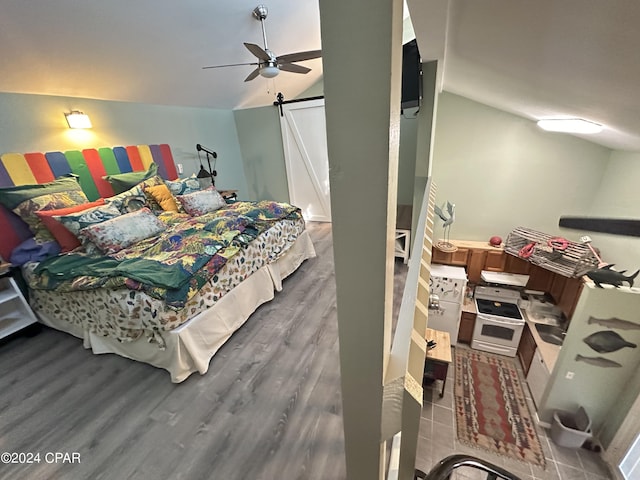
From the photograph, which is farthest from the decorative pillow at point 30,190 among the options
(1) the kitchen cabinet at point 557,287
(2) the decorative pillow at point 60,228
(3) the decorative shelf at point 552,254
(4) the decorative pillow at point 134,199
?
(1) the kitchen cabinet at point 557,287

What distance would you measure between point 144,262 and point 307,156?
331cm

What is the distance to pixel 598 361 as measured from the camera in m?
2.00

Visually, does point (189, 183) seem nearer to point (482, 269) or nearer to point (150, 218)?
point (150, 218)

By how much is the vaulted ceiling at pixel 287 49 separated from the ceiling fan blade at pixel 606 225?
0.40 meters

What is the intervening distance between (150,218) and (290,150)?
9.14 ft

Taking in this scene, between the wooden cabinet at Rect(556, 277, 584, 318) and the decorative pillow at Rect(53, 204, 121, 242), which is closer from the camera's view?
the decorative pillow at Rect(53, 204, 121, 242)

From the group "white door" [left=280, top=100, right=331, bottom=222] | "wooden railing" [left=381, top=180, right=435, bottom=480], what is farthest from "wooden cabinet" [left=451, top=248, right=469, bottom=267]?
"wooden railing" [left=381, top=180, right=435, bottom=480]

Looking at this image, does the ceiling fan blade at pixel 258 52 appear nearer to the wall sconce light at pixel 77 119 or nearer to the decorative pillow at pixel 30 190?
the wall sconce light at pixel 77 119

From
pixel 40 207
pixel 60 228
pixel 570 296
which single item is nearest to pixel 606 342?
pixel 570 296

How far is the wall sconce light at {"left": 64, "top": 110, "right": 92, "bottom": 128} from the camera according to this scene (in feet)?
8.31

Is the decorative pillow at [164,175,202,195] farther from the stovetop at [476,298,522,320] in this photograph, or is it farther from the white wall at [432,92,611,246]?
the stovetop at [476,298,522,320]

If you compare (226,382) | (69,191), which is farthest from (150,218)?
(226,382)

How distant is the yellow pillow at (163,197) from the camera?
2.95 m

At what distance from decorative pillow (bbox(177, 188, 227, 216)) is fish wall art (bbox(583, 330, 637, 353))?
368cm
